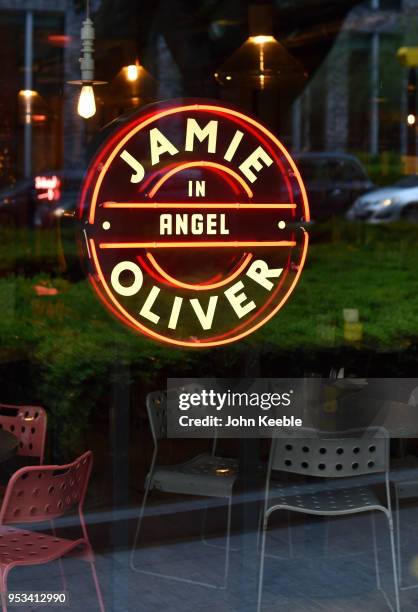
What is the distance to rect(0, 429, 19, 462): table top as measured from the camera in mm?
4477

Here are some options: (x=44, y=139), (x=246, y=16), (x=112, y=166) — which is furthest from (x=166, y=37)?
(x=112, y=166)

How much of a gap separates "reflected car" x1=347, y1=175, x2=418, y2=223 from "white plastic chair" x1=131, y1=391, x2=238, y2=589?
6.14ft

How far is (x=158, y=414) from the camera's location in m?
5.15

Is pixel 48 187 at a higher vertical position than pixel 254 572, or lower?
higher

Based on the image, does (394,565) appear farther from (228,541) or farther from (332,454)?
(228,541)

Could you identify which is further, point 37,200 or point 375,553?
point 37,200

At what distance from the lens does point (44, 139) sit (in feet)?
19.1

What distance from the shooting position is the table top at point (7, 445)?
14.7 ft

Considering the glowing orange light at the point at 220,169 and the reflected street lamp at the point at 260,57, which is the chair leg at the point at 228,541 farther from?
the reflected street lamp at the point at 260,57

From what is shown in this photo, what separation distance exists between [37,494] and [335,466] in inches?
49.6

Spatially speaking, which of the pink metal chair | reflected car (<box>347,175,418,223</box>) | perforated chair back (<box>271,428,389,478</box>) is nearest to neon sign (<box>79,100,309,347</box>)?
perforated chair back (<box>271,428,389,478</box>)

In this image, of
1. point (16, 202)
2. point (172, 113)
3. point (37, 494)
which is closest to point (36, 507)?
point (37, 494)

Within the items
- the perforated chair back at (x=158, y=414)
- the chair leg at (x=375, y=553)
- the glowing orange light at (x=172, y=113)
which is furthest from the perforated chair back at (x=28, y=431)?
the chair leg at (x=375, y=553)

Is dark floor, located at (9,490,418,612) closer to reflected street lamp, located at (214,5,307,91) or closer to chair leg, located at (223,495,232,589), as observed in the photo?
chair leg, located at (223,495,232,589)
